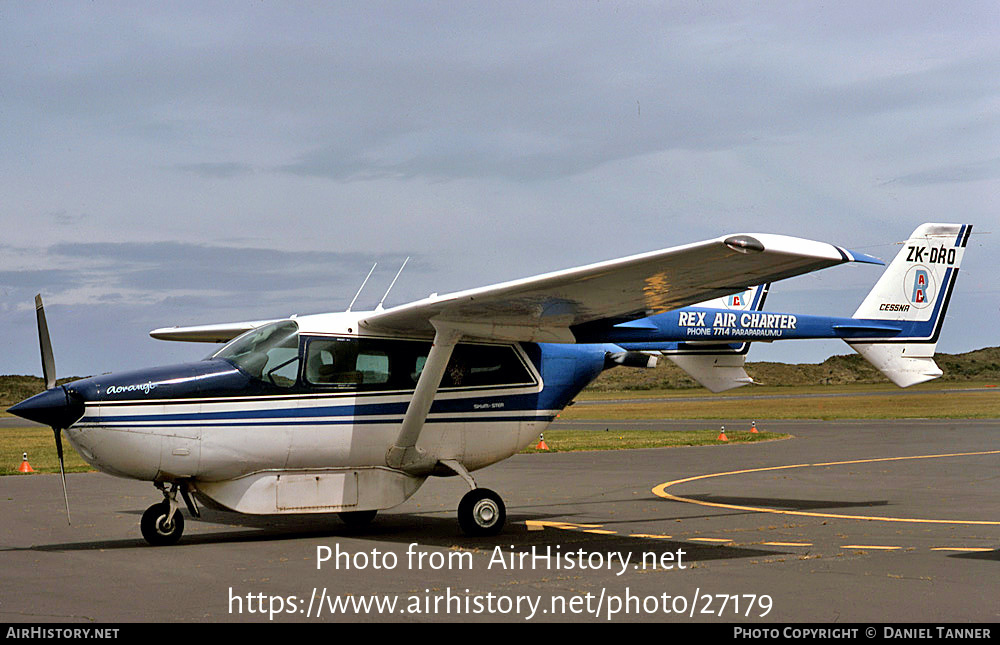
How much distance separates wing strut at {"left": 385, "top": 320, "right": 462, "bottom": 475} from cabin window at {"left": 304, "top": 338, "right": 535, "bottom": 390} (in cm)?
30

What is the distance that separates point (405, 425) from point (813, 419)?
34.9 metres

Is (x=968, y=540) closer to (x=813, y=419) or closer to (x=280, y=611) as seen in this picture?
(x=280, y=611)

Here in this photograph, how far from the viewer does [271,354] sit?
11656 mm

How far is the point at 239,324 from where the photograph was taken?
15.7 metres

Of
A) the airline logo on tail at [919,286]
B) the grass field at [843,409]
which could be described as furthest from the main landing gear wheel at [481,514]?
the grass field at [843,409]

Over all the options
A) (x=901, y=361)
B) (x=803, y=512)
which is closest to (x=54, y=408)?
(x=803, y=512)

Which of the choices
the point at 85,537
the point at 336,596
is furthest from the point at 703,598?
the point at 85,537

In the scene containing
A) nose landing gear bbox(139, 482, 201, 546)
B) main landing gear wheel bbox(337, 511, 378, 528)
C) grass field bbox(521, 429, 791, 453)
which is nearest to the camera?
nose landing gear bbox(139, 482, 201, 546)

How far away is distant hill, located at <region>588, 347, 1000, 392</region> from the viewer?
374 feet

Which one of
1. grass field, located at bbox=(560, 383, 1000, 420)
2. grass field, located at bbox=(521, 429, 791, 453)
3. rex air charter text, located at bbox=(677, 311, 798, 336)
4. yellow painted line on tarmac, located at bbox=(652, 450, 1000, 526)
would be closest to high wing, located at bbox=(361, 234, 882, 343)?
rex air charter text, located at bbox=(677, 311, 798, 336)

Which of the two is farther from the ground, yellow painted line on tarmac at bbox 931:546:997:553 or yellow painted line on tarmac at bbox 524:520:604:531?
yellow painted line on tarmac at bbox 931:546:997:553

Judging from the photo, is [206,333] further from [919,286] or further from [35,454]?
[35,454]

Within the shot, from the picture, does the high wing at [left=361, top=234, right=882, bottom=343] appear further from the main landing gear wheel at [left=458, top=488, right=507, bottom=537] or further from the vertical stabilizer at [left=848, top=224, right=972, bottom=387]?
the vertical stabilizer at [left=848, top=224, right=972, bottom=387]

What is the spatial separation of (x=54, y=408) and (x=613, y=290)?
224 inches
